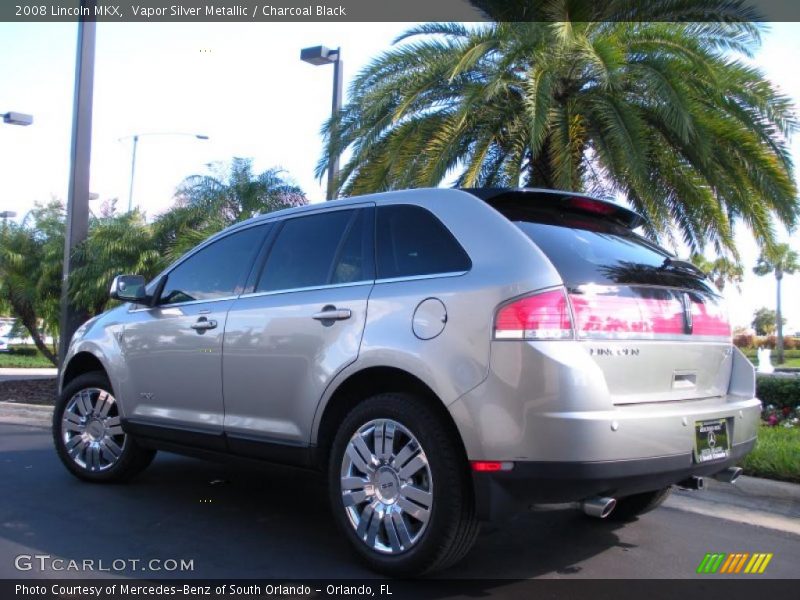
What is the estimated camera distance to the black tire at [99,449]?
5520 millimetres

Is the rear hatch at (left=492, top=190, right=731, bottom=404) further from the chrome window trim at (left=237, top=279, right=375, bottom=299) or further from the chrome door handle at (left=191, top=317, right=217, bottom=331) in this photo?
the chrome door handle at (left=191, top=317, right=217, bottom=331)

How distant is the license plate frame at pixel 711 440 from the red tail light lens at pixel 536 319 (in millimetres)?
861

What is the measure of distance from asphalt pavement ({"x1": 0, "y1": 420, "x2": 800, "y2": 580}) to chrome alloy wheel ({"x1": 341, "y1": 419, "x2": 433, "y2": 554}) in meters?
0.28

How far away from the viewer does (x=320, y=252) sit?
4.43 meters

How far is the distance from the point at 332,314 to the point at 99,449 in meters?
2.65

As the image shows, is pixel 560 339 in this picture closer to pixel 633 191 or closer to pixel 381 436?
pixel 381 436

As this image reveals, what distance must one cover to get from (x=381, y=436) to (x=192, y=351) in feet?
5.56

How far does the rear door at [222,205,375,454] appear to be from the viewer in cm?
399

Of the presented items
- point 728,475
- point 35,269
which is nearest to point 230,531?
point 728,475

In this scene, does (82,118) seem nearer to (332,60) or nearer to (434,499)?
(332,60)

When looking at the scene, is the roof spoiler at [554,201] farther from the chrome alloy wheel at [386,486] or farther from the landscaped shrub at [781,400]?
the landscaped shrub at [781,400]

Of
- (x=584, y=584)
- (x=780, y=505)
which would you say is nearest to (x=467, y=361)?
(x=584, y=584)

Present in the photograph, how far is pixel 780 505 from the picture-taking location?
16.7 feet

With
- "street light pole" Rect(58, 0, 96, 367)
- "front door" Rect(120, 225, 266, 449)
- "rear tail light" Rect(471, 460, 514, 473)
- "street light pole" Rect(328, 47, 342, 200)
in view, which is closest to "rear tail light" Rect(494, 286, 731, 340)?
"rear tail light" Rect(471, 460, 514, 473)
